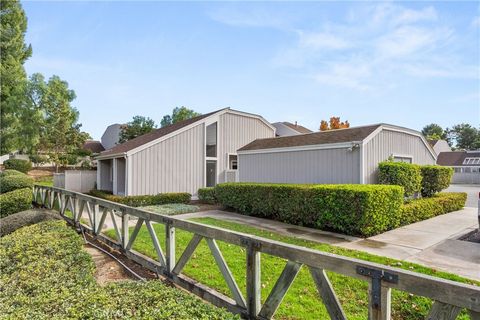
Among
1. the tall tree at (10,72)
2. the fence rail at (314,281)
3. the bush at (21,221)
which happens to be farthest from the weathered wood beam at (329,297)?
the tall tree at (10,72)

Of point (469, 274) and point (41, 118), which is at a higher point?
point (41, 118)

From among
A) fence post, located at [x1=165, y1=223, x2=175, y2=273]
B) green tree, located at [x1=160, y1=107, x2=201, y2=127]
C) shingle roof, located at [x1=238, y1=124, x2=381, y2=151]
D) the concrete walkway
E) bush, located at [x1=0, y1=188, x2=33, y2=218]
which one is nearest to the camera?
fence post, located at [x1=165, y1=223, x2=175, y2=273]

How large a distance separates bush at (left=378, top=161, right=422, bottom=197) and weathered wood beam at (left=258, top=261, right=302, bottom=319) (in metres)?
8.81

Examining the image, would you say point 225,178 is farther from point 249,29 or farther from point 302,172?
point 249,29

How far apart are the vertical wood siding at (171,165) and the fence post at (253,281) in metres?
11.5

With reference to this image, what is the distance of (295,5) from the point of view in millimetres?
8102

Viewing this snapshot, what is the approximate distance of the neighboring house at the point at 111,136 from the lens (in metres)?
36.2

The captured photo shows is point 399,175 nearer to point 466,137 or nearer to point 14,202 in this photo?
point 14,202

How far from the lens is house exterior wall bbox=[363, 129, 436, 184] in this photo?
10.1 meters

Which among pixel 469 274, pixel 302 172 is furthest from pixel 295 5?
pixel 469 274

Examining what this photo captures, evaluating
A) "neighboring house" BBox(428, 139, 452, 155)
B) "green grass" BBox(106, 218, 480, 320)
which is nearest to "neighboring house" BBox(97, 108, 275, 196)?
"green grass" BBox(106, 218, 480, 320)

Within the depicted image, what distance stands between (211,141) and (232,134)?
1.33m

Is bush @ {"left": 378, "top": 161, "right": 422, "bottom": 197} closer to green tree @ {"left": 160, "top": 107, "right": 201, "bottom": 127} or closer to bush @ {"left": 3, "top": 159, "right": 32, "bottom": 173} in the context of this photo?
bush @ {"left": 3, "top": 159, "right": 32, "bottom": 173}

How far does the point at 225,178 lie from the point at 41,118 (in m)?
15.7
